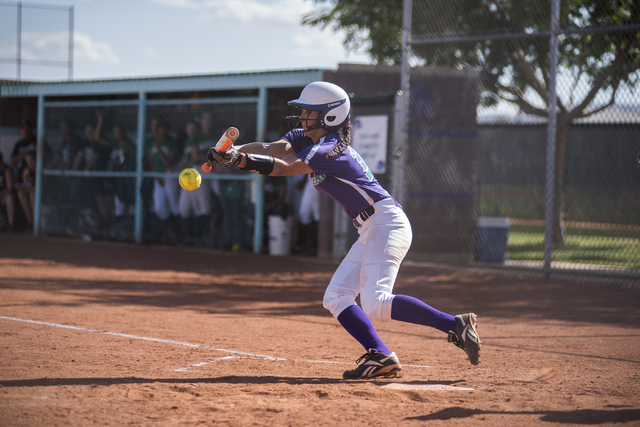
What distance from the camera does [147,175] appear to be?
13289 mm

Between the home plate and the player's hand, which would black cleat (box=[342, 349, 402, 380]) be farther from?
the player's hand

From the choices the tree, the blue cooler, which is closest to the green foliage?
the tree

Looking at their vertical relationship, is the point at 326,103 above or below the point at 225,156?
above

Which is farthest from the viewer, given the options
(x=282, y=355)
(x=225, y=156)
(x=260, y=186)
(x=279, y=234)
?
(x=260, y=186)

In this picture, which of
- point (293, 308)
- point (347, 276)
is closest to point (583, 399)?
point (347, 276)

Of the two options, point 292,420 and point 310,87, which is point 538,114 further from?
point 292,420

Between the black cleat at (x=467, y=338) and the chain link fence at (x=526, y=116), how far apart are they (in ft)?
17.9

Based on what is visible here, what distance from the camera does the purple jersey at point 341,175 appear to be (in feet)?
13.8

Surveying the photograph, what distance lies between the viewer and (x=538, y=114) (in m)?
11.5

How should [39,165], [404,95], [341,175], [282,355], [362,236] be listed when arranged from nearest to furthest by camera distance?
[341,175] < [362,236] < [282,355] < [404,95] < [39,165]

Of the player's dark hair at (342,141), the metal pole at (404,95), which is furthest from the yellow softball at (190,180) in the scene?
the metal pole at (404,95)

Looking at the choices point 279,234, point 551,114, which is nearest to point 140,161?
point 279,234

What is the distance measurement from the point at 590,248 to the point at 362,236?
10.5m

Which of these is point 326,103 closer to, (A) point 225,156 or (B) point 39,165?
(A) point 225,156
